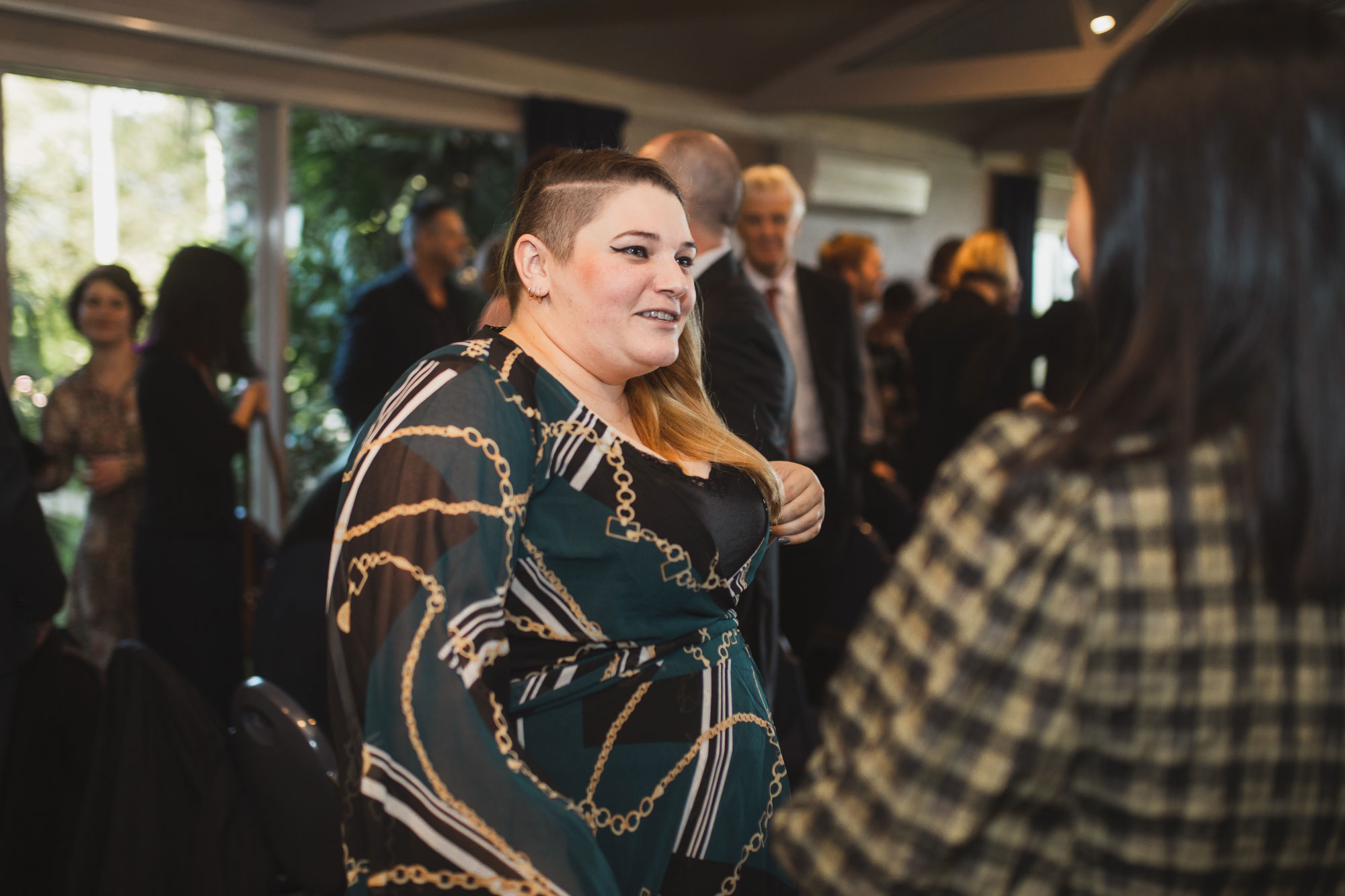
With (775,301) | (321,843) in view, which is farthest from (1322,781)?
(775,301)

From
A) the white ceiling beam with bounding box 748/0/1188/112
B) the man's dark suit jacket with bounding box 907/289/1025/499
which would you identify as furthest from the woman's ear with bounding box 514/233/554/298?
the white ceiling beam with bounding box 748/0/1188/112

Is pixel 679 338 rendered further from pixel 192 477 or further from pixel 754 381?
pixel 192 477

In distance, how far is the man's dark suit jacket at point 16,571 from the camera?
1.96m

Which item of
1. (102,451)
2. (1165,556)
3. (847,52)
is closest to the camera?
(1165,556)

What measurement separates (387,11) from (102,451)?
2.00 m

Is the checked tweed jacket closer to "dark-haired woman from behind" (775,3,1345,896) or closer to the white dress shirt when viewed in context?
"dark-haired woman from behind" (775,3,1345,896)

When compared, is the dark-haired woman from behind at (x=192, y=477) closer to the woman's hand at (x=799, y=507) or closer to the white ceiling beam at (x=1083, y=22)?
the woman's hand at (x=799, y=507)

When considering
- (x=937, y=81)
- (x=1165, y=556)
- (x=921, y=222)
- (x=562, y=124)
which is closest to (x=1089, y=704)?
(x=1165, y=556)

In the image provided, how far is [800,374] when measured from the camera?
9.84 feet

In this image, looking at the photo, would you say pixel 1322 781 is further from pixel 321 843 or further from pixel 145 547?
pixel 145 547

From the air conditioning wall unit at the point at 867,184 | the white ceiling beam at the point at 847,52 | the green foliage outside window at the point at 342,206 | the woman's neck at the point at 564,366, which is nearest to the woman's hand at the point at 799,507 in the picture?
the woman's neck at the point at 564,366

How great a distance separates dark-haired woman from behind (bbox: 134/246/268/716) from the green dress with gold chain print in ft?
6.29

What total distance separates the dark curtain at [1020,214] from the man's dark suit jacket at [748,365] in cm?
676

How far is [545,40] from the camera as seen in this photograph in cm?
507
